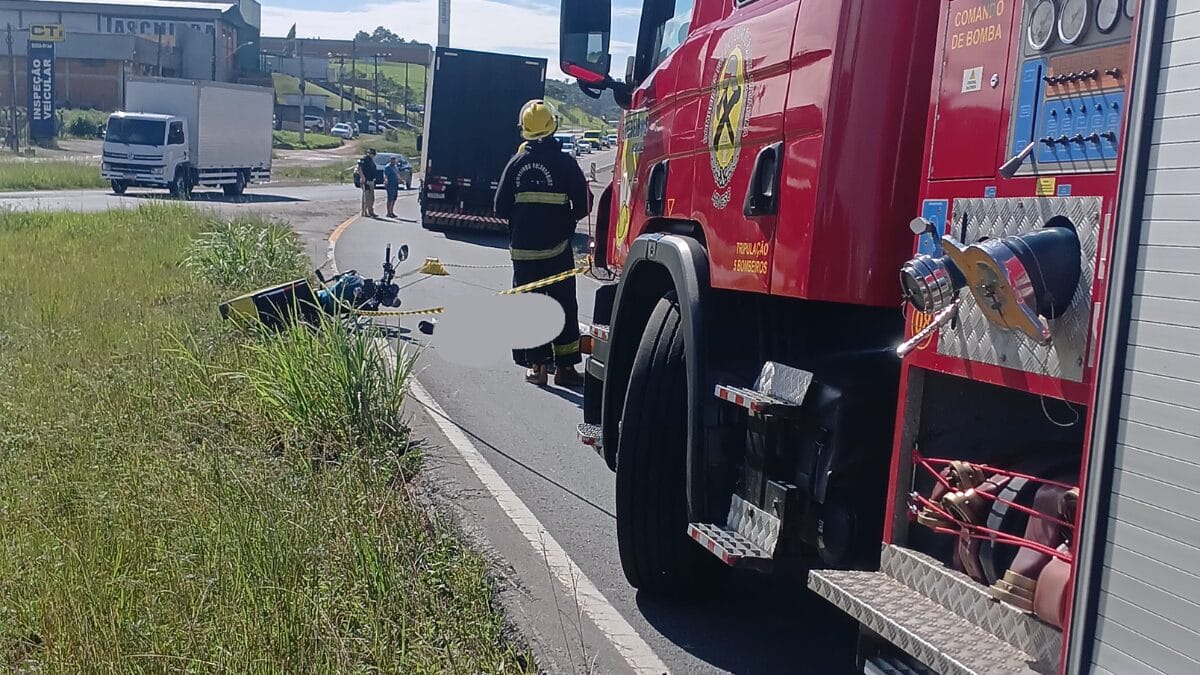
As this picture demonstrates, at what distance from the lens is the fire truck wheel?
4883 mm

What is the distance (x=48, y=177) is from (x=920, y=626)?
1771 inches

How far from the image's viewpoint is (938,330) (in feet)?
10.8

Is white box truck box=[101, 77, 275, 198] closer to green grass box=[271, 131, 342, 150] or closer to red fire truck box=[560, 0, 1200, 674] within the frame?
red fire truck box=[560, 0, 1200, 674]

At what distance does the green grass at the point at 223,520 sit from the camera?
411 cm

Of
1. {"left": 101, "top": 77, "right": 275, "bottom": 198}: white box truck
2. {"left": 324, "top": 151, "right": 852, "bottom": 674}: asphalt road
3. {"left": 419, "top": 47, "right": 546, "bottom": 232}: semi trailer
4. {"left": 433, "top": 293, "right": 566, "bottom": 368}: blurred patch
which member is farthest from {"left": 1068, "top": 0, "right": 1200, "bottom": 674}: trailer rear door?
{"left": 101, "top": 77, "right": 275, "bottom": 198}: white box truck

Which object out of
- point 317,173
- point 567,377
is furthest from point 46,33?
point 567,377

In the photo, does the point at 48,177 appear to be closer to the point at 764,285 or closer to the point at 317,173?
the point at 317,173

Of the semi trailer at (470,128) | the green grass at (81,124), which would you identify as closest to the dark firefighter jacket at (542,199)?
the semi trailer at (470,128)

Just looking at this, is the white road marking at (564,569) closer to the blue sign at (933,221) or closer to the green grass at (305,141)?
the blue sign at (933,221)

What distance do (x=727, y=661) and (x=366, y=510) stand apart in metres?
1.70

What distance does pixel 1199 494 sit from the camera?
2.30m

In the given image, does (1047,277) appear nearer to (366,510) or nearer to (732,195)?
(732,195)

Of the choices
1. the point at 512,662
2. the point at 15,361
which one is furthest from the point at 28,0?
the point at 512,662

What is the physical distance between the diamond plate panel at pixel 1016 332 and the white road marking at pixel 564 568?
6.10ft
